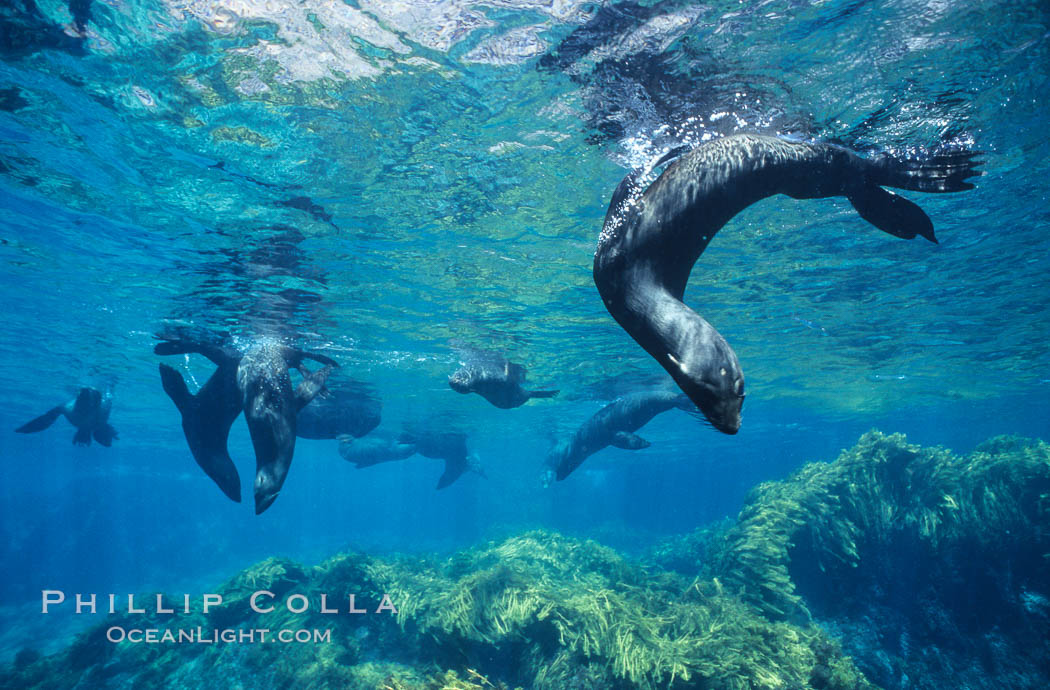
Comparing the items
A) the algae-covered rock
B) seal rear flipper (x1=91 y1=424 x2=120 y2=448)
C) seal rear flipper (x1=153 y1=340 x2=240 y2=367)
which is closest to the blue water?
seal rear flipper (x1=153 y1=340 x2=240 y2=367)

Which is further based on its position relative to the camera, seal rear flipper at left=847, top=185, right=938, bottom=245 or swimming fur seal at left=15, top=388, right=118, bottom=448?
swimming fur seal at left=15, top=388, right=118, bottom=448

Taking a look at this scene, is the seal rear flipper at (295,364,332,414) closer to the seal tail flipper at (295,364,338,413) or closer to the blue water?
the seal tail flipper at (295,364,338,413)

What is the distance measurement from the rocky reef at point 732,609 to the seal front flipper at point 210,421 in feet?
15.2

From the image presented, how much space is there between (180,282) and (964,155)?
1520 cm

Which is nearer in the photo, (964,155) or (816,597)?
(964,155)

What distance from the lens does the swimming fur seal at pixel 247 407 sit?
257 inches

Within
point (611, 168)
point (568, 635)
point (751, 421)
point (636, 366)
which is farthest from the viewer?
point (751, 421)

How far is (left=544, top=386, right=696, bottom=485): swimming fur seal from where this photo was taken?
41.9 feet

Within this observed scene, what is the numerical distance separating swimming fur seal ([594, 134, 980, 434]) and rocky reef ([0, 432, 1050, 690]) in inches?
284


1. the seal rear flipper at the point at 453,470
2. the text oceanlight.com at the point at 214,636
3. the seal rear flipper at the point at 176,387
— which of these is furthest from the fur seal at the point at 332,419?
the seal rear flipper at the point at 453,470

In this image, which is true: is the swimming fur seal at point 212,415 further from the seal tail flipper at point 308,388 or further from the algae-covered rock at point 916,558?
the algae-covered rock at point 916,558

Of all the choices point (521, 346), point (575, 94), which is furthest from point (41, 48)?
point (521, 346)

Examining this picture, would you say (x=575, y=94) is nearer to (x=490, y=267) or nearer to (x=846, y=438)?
(x=490, y=267)

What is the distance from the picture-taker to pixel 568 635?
861cm
